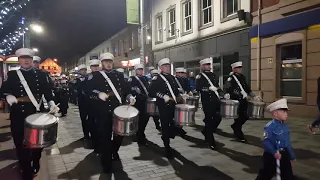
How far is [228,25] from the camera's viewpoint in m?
15.5

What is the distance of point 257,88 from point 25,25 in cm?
1703

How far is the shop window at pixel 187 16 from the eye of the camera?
65.6ft

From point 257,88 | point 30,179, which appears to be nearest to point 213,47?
point 257,88

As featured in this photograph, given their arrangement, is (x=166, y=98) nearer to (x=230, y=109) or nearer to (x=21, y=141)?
(x=230, y=109)

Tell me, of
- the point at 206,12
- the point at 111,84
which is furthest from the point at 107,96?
the point at 206,12

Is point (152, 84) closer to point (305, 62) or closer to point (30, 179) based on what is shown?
point (30, 179)

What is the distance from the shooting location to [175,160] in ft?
19.7

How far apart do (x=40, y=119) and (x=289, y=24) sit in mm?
10652

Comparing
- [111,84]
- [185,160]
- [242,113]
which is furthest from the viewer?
[242,113]

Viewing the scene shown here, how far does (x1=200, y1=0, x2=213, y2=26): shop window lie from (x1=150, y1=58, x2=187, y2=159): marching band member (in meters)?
11.9

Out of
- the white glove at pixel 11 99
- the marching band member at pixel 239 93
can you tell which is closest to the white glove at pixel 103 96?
the white glove at pixel 11 99

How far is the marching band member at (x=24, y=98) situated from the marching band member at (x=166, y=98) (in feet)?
7.60

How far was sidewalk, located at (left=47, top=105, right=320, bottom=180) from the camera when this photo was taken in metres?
5.12

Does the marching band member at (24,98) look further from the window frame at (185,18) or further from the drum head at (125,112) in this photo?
the window frame at (185,18)
